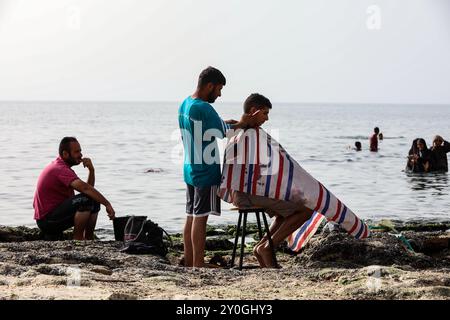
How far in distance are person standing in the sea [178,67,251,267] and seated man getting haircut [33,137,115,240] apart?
70.0 inches

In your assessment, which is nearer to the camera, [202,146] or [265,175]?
[202,146]

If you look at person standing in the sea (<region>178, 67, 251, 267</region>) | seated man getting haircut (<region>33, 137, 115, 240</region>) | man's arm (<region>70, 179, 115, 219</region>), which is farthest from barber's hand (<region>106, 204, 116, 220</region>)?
person standing in the sea (<region>178, 67, 251, 267</region>)

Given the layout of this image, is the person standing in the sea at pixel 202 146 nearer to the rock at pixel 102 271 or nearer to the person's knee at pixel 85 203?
the rock at pixel 102 271

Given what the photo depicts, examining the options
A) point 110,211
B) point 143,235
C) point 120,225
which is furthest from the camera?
point 120,225

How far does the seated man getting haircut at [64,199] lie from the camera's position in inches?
337

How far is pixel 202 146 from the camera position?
22.5 feet

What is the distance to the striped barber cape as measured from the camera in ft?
23.2

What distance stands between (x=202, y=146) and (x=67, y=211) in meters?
2.40

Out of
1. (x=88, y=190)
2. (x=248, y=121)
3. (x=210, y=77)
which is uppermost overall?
(x=210, y=77)

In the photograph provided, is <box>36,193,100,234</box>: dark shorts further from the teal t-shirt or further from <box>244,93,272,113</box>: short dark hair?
<box>244,93,272,113</box>: short dark hair

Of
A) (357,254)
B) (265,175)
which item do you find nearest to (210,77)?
(265,175)

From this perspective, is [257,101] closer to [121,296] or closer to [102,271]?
[102,271]

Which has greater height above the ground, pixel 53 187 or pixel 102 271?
pixel 53 187
